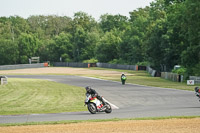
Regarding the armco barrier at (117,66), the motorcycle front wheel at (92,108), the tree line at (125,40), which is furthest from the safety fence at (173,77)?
the motorcycle front wheel at (92,108)

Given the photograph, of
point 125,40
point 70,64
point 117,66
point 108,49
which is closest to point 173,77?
point 117,66

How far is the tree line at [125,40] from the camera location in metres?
58.2

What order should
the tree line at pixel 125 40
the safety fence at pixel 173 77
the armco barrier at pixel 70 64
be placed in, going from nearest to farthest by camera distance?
the safety fence at pixel 173 77, the tree line at pixel 125 40, the armco barrier at pixel 70 64

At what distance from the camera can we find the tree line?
5822cm

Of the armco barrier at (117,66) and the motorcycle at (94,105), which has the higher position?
the armco barrier at (117,66)

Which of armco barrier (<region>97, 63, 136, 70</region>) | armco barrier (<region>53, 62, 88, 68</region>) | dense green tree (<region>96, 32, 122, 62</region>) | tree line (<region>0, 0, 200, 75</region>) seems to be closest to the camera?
tree line (<region>0, 0, 200, 75</region>)

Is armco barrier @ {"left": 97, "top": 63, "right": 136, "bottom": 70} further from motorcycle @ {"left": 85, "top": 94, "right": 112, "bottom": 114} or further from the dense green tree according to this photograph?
motorcycle @ {"left": 85, "top": 94, "right": 112, "bottom": 114}

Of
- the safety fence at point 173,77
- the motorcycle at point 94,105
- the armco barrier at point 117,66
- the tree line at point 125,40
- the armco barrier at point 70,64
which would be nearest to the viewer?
the motorcycle at point 94,105

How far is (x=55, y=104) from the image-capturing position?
89.1 feet

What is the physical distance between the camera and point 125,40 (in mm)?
115188

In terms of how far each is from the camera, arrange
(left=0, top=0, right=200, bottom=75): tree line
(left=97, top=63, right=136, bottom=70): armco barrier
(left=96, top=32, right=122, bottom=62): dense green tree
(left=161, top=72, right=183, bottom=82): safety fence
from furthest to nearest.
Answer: (left=96, top=32, right=122, bottom=62): dense green tree → (left=97, top=63, right=136, bottom=70): armco barrier → (left=0, top=0, right=200, bottom=75): tree line → (left=161, top=72, right=183, bottom=82): safety fence

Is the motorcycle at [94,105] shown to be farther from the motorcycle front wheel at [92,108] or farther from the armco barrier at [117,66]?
the armco barrier at [117,66]

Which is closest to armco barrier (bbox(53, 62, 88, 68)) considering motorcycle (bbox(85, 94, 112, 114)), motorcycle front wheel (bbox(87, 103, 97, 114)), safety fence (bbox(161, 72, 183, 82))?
safety fence (bbox(161, 72, 183, 82))

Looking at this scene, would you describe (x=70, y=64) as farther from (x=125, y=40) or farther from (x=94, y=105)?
(x=94, y=105)
